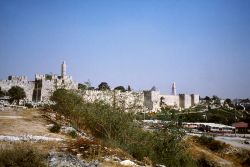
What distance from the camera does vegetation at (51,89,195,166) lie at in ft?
46.9

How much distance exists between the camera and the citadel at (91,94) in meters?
16.1

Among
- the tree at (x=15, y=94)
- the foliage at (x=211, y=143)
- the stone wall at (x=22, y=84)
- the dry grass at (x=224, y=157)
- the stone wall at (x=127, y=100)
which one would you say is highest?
the stone wall at (x=22, y=84)

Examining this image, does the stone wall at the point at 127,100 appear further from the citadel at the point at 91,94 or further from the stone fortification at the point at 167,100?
the stone fortification at the point at 167,100

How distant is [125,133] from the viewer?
14.7m

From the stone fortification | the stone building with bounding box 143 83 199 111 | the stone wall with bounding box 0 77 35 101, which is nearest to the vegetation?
the stone wall with bounding box 0 77 35 101

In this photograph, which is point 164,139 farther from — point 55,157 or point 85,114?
point 55,157

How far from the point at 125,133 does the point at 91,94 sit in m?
8.33

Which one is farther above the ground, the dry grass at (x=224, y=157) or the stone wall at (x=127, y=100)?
the stone wall at (x=127, y=100)

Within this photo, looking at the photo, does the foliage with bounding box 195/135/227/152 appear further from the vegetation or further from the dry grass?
the vegetation

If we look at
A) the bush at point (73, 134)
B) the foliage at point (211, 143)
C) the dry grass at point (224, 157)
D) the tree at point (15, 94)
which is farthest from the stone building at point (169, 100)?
the bush at point (73, 134)

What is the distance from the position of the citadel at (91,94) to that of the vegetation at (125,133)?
2.15 feet

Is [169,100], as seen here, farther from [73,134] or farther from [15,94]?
[73,134]

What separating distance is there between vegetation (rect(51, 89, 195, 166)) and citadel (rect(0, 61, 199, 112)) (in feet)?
2.15

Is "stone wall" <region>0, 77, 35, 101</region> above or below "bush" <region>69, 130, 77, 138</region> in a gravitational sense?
above
